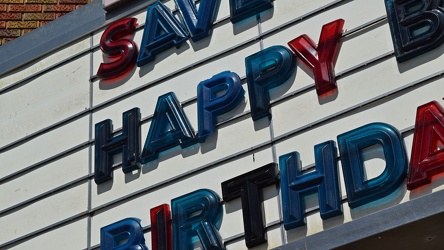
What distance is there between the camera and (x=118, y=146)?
457 inches

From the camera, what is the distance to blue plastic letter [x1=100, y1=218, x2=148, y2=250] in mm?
10859

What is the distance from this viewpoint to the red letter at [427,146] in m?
9.38

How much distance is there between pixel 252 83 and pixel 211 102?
46 cm

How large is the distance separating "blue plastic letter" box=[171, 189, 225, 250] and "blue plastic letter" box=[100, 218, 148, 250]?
409 millimetres

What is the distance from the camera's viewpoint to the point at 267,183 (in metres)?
10.3

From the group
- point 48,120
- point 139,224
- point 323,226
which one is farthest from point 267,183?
point 48,120

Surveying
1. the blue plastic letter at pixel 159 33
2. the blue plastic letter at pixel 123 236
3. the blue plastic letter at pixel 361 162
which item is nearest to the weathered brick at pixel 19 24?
the blue plastic letter at pixel 159 33

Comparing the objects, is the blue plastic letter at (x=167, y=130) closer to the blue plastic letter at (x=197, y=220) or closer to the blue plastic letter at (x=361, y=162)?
the blue plastic letter at (x=197, y=220)

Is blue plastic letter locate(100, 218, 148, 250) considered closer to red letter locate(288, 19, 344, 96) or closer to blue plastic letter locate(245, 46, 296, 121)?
blue plastic letter locate(245, 46, 296, 121)

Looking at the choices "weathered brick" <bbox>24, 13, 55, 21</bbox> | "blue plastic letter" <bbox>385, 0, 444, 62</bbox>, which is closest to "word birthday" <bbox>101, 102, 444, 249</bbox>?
"blue plastic letter" <bbox>385, 0, 444, 62</bbox>

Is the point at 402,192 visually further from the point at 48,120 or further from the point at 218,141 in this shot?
the point at 48,120

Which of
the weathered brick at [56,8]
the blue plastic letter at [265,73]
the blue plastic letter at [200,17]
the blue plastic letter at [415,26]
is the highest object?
the weathered brick at [56,8]

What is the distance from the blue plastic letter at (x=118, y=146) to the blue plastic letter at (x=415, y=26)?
2830 mm

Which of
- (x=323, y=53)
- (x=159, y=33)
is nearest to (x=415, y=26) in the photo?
(x=323, y=53)
